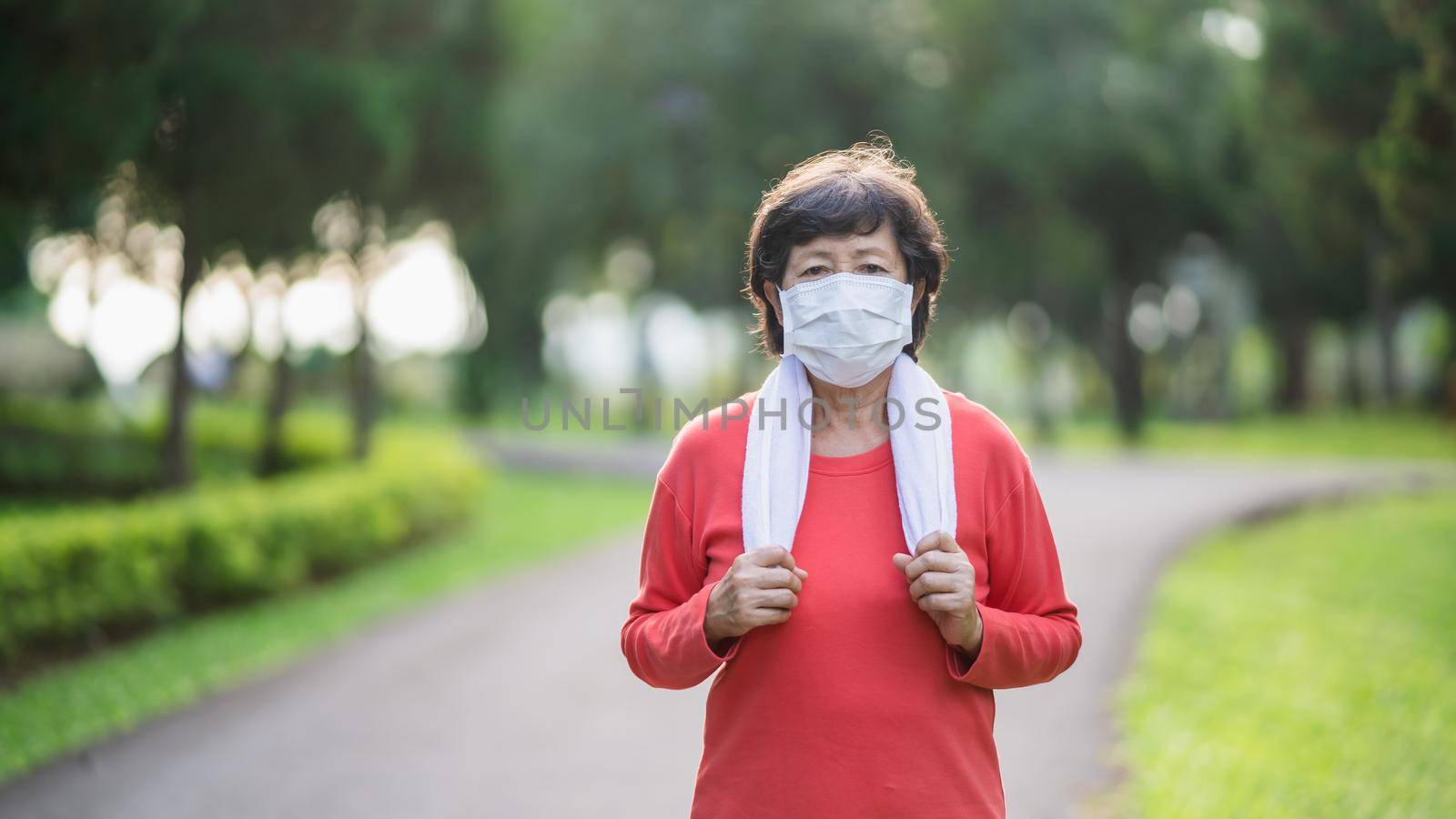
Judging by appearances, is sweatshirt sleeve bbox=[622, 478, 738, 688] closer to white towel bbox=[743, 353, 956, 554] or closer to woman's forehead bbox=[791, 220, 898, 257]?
white towel bbox=[743, 353, 956, 554]

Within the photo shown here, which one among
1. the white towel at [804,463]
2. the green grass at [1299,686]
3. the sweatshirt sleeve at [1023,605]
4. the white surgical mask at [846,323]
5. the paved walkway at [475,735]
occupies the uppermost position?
the white surgical mask at [846,323]

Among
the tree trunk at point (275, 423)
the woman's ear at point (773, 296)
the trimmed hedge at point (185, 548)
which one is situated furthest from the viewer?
the tree trunk at point (275, 423)

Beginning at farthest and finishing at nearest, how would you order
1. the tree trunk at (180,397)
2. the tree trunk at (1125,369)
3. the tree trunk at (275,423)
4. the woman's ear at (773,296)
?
the tree trunk at (1125,369)
the tree trunk at (275,423)
the tree trunk at (180,397)
the woman's ear at (773,296)

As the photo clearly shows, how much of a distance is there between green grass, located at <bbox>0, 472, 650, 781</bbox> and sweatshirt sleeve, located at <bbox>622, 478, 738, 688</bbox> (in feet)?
15.7

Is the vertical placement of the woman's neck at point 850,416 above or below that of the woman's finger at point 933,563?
above

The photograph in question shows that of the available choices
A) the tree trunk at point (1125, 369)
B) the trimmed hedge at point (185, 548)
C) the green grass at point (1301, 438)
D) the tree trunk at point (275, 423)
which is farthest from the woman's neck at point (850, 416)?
the tree trunk at point (1125, 369)

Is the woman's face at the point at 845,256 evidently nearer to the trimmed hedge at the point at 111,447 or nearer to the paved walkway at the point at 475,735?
the paved walkway at the point at 475,735

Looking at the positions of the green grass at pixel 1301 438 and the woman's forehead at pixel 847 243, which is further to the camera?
the green grass at pixel 1301 438

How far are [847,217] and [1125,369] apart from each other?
88.8 ft

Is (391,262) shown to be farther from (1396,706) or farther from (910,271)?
(910,271)

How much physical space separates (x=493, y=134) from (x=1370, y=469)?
1563cm

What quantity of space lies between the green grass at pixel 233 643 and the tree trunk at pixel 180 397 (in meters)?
2.31

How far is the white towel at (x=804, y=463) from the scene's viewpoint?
2.09m

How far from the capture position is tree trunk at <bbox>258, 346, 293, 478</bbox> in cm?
1513
